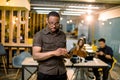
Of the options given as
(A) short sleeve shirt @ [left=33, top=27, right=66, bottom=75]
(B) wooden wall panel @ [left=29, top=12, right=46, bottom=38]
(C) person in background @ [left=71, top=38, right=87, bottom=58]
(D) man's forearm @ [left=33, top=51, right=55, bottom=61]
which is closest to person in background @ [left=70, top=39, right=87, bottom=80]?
(C) person in background @ [left=71, top=38, right=87, bottom=58]

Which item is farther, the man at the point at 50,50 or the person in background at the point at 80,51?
the person in background at the point at 80,51

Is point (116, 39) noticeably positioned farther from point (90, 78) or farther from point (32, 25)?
point (32, 25)

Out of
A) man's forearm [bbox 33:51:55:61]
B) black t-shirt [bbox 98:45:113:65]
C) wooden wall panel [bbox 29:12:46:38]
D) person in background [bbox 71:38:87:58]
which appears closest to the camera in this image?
man's forearm [bbox 33:51:55:61]

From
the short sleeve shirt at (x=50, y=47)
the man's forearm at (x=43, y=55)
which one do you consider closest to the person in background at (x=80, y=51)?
the short sleeve shirt at (x=50, y=47)

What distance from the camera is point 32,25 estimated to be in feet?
37.3

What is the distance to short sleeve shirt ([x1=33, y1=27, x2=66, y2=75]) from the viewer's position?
86.4 inches

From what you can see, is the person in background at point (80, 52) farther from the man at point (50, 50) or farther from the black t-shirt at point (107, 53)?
the man at point (50, 50)

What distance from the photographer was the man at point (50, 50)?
2.17 meters

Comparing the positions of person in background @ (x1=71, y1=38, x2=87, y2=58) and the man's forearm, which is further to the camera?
person in background @ (x1=71, y1=38, x2=87, y2=58)

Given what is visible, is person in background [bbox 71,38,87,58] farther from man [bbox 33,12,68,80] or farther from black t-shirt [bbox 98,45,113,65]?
man [bbox 33,12,68,80]

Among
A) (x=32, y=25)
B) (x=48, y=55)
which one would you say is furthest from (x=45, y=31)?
(x=32, y=25)

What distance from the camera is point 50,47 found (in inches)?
88.1

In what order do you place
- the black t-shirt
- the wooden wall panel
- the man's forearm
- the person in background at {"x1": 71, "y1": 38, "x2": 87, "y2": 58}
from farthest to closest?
the wooden wall panel, the person in background at {"x1": 71, "y1": 38, "x2": 87, "y2": 58}, the black t-shirt, the man's forearm

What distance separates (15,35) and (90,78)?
318 cm
